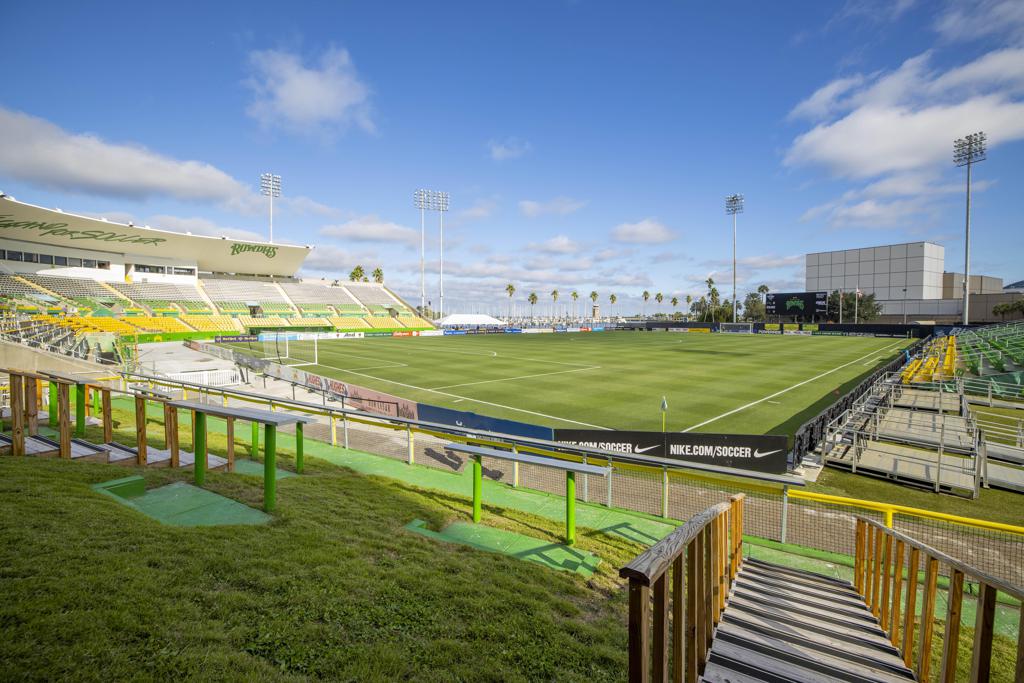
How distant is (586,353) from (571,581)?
44.3 meters

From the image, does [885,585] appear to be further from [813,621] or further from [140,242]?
[140,242]

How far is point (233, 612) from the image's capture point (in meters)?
3.41

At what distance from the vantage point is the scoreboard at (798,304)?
95.8 meters

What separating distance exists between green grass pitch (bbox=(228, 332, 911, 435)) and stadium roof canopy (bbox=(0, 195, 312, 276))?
3010 cm

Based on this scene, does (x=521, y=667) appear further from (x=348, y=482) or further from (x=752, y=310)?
(x=752, y=310)

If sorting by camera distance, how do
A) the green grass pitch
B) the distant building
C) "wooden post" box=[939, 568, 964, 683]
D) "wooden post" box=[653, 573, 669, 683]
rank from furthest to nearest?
the distant building
the green grass pitch
"wooden post" box=[939, 568, 964, 683]
"wooden post" box=[653, 573, 669, 683]

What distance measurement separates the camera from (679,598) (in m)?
2.27

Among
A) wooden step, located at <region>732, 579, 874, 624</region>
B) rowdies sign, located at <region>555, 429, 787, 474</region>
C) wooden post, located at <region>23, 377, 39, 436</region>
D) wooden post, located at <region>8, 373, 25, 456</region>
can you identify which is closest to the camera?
wooden step, located at <region>732, 579, 874, 624</region>

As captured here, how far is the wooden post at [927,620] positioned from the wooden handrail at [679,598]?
3.89ft

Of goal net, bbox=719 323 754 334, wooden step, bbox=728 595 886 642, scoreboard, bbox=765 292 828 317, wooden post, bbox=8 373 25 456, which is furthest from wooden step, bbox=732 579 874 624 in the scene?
scoreboard, bbox=765 292 828 317

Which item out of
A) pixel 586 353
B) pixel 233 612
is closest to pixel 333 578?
pixel 233 612

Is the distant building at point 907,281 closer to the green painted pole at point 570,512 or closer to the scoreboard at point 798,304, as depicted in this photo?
the scoreboard at point 798,304

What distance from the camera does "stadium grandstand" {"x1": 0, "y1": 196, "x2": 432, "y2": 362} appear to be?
51.0 metres

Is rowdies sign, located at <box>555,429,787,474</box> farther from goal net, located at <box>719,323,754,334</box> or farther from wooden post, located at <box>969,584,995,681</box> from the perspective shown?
goal net, located at <box>719,323,754,334</box>
